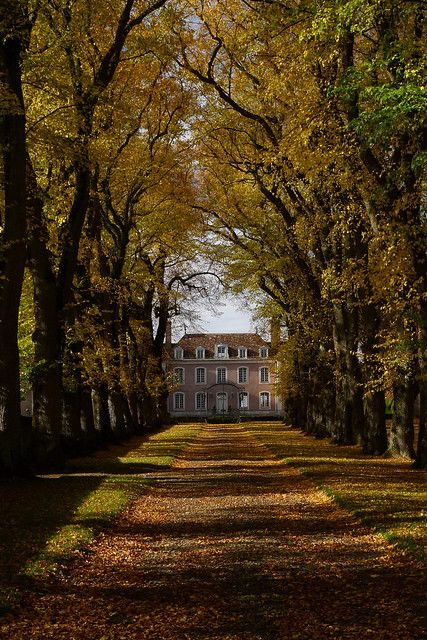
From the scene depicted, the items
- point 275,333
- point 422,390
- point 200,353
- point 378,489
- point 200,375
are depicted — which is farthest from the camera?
point 200,353

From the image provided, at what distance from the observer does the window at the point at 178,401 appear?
100 m

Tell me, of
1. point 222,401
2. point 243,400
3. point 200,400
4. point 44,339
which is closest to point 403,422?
point 44,339

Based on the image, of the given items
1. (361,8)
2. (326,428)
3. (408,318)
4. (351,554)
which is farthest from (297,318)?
(351,554)

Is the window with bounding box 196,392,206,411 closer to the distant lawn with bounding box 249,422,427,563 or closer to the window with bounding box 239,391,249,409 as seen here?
the window with bounding box 239,391,249,409

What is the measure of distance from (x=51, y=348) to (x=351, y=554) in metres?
10.8

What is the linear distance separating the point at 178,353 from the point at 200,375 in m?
4.56

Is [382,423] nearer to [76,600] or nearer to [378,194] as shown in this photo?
[378,194]

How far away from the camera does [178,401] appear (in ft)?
330

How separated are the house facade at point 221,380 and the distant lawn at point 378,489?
7418 centimetres

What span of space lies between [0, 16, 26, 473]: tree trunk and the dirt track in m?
3.74

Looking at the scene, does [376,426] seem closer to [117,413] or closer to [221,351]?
[117,413]

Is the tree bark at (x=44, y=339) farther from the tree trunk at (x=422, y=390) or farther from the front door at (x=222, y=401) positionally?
the front door at (x=222, y=401)

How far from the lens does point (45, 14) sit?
15578 millimetres

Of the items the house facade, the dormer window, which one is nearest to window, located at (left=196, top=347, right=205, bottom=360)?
the house facade
